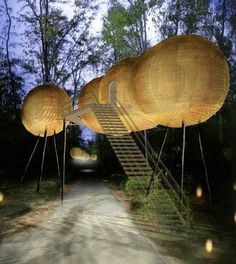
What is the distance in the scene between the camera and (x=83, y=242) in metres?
8.80

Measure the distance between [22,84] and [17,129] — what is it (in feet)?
23.4

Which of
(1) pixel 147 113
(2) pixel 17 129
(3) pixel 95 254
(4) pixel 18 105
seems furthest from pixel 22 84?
(3) pixel 95 254

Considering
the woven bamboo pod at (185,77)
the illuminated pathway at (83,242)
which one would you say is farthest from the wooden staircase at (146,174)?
the woven bamboo pod at (185,77)

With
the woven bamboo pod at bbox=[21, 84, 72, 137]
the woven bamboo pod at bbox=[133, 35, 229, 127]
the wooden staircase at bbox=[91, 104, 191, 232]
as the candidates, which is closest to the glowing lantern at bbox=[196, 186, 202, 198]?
the wooden staircase at bbox=[91, 104, 191, 232]

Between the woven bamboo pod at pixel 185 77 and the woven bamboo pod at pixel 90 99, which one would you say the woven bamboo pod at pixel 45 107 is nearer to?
the woven bamboo pod at pixel 90 99

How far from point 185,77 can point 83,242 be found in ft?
15.4

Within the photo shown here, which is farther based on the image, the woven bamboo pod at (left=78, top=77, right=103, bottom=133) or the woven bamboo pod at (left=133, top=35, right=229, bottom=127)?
the woven bamboo pod at (left=78, top=77, right=103, bottom=133)

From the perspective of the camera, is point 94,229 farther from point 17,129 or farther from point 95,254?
point 17,129

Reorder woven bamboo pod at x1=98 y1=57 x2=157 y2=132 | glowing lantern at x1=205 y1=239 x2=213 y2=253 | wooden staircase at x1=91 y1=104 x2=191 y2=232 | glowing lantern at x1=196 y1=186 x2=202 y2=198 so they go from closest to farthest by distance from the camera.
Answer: glowing lantern at x1=205 y1=239 x2=213 y2=253 < wooden staircase at x1=91 y1=104 x2=191 y2=232 < woven bamboo pod at x1=98 y1=57 x2=157 y2=132 < glowing lantern at x1=196 y1=186 x2=202 y2=198

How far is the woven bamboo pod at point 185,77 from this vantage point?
953 centimetres

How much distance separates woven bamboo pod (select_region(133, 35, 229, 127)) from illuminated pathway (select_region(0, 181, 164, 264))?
11.6ft

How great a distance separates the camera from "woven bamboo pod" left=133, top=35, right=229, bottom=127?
9.53 metres

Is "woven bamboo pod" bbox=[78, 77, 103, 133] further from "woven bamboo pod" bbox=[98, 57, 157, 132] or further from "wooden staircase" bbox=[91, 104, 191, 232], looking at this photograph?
"wooden staircase" bbox=[91, 104, 191, 232]

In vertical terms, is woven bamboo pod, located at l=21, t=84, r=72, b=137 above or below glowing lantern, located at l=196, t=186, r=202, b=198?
above
